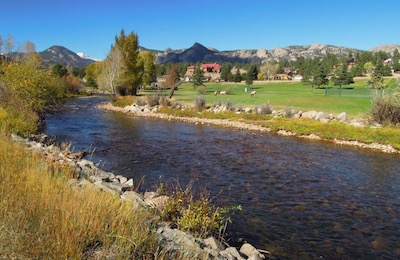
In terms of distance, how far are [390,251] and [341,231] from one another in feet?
3.95

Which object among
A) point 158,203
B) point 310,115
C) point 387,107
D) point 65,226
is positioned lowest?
point 310,115

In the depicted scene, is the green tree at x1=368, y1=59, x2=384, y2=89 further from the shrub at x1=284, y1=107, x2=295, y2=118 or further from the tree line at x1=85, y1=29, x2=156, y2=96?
the tree line at x1=85, y1=29, x2=156, y2=96

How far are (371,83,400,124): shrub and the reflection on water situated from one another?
6.40 metres

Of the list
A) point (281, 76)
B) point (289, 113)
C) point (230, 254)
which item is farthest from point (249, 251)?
point (281, 76)

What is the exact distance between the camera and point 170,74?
77.9 m

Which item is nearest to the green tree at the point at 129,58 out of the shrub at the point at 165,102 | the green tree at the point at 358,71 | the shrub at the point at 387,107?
the shrub at the point at 165,102

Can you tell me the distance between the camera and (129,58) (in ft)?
192

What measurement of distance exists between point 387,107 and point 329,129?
15.4 ft

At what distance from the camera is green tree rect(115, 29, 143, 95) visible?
190 ft

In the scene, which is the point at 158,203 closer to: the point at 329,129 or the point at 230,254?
the point at 230,254

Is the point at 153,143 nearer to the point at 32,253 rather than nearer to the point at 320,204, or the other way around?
the point at 320,204

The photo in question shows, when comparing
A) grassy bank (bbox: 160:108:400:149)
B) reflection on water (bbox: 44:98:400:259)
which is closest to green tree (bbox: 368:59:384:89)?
grassy bank (bbox: 160:108:400:149)

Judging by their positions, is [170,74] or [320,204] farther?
[170,74]

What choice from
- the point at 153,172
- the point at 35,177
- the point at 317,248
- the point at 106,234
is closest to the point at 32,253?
the point at 106,234
